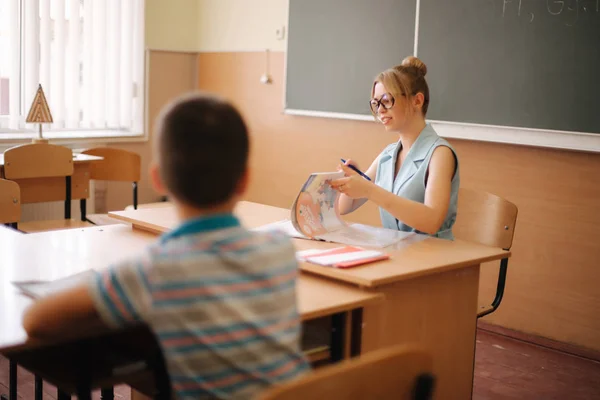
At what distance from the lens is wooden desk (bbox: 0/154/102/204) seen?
155 inches

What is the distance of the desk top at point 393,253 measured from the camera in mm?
1845

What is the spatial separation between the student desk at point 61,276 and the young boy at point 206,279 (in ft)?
0.87

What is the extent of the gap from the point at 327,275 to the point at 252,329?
75 centimetres

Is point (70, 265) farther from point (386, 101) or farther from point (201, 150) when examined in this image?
point (386, 101)

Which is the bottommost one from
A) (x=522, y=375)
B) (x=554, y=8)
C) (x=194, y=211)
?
(x=522, y=375)

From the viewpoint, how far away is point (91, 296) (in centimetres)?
117

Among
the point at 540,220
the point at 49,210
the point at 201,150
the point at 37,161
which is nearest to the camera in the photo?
the point at 201,150

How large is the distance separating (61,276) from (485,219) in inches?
59.4

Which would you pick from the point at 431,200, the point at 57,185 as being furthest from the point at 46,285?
the point at 57,185

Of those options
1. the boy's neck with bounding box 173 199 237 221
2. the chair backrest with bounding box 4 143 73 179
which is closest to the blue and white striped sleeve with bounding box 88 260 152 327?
the boy's neck with bounding box 173 199 237 221

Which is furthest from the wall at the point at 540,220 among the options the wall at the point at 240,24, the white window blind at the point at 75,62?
the white window blind at the point at 75,62

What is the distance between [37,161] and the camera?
3904 mm

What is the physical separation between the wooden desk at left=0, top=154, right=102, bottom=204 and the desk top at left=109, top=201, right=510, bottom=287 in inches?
61.5

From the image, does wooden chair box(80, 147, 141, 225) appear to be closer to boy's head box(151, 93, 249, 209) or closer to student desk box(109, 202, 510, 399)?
student desk box(109, 202, 510, 399)
